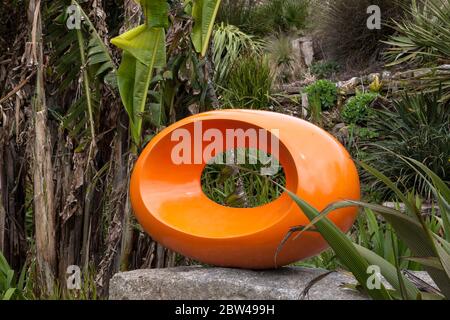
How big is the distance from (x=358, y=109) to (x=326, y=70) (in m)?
2.42

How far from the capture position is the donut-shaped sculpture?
149 inches

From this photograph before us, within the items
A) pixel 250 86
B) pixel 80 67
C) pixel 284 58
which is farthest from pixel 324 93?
pixel 80 67

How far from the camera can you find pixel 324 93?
9.06 meters

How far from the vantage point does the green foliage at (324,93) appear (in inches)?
353

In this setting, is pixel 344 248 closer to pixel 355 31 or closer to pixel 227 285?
pixel 227 285

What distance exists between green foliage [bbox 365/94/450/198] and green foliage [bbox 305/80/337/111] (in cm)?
79

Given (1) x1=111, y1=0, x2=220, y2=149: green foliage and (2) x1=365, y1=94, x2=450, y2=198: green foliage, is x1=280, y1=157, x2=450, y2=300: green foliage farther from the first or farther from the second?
(2) x1=365, y1=94, x2=450, y2=198: green foliage

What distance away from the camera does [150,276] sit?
403cm

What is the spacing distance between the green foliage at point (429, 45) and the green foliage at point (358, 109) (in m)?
0.50

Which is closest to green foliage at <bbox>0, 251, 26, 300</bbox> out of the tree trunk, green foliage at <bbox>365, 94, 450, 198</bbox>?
the tree trunk

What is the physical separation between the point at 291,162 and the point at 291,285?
1.97ft

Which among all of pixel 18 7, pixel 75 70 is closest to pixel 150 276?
pixel 75 70

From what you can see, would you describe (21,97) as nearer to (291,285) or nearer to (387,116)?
(291,285)

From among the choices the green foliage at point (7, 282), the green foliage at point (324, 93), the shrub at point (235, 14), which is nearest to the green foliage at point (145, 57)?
the green foliage at point (7, 282)
